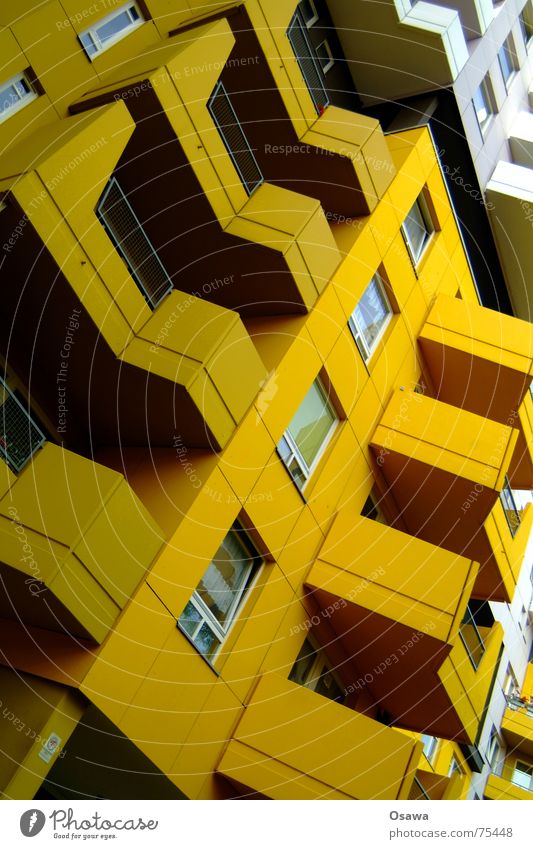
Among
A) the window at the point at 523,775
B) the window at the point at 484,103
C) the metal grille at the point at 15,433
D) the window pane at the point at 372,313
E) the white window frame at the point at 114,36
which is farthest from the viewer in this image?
the window at the point at 523,775

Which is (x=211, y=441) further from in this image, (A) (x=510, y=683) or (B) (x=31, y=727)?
(A) (x=510, y=683)

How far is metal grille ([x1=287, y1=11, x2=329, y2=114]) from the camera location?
41.5ft

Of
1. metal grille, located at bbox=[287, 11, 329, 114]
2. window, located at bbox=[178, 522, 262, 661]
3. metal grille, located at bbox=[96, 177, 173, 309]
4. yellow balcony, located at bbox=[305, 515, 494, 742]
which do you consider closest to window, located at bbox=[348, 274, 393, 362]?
yellow balcony, located at bbox=[305, 515, 494, 742]

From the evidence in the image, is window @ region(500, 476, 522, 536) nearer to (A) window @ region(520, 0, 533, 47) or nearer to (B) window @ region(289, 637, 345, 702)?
(B) window @ region(289, 637, 345, 702)

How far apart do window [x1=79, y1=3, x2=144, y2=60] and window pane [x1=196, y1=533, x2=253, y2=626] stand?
6592 mm

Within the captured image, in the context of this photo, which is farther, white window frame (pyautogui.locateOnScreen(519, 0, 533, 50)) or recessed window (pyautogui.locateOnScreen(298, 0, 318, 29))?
white window frame (pyautogui.locateOnScreen(519, 0, 533, 50))

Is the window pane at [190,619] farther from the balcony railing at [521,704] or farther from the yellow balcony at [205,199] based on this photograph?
the balcony railing at [521,704]

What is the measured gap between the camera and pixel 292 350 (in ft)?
34.4

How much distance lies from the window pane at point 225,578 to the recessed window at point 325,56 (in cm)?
1043

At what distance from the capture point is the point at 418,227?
15594mm

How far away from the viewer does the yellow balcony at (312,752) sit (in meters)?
8.90

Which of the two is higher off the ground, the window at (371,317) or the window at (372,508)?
the window at (371,317)

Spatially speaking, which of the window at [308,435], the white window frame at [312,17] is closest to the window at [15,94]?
the window at [308,435]

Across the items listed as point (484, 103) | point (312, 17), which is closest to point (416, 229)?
point (312, 17)
